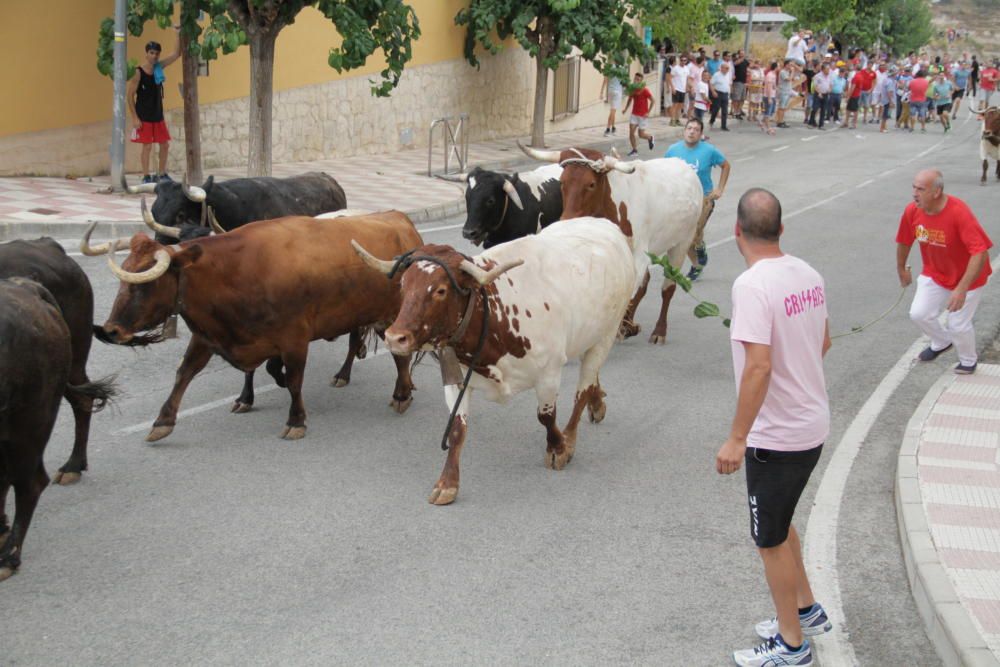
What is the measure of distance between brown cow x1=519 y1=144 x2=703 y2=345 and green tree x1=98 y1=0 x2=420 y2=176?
635 centimetres

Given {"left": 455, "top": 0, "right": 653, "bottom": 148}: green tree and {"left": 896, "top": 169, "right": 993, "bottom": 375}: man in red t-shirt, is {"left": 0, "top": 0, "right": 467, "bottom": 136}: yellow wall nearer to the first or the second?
{"left": 455, "top": 0, "right": 653, "bottom": 148}: green tree

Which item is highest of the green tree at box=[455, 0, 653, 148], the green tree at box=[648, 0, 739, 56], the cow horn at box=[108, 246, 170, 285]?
the green tree at box=[648, 0, 739, 56]

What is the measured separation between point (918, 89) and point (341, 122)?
20.9 metres

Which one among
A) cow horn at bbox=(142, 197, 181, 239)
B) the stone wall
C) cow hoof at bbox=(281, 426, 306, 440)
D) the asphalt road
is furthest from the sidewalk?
cow hoof at bbox=(281, 426, 306, 440)

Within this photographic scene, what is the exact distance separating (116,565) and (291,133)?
16479 millimetres

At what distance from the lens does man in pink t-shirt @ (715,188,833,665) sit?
4570 mm

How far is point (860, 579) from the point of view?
19.3 ft

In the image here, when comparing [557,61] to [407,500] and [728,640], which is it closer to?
[407,500]

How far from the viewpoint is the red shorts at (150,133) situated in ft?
55.6

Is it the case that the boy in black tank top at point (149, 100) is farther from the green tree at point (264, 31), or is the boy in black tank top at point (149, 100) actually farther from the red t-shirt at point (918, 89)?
the red t-shirt at point (918, 89)

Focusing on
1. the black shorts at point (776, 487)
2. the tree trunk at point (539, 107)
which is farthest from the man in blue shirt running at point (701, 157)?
the tree trunk at point (539, 107)

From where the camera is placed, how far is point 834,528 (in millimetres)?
6484

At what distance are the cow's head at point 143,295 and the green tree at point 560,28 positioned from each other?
1737 centimetres

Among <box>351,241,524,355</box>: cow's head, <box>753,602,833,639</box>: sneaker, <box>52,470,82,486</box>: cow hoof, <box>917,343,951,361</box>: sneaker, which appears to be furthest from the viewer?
<box>917,343,951,361</box>: sneaker
